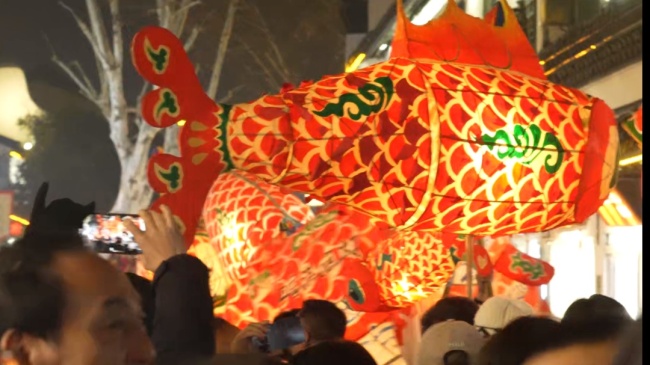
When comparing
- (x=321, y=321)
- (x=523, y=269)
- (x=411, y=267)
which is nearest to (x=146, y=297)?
(x=321, y=321)

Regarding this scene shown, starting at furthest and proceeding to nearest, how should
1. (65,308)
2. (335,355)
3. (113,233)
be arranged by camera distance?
(113,233) → (335,355) → (65,308)

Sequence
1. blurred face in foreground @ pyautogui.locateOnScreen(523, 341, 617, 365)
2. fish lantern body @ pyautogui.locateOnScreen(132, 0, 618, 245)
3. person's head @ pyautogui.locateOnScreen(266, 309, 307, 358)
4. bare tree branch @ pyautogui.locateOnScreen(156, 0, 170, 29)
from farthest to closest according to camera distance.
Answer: bare tree branch @ pyautogui.locateOnScreen(156, 0, 170, 29) < person's head @ pyautogui.locateOnScreen(266, 309, 307, 358) < fish lantern body @ pyautogui.locateOnScreen(132, 0, 618, 245) < blurred face in foreground @ pyautogui.locateOnScreen(523, 341, 617, 365)

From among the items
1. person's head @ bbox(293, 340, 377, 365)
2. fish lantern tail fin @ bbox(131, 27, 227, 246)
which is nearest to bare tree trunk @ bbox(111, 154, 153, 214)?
fish lantern tail fin @ bbox(131, 27, 227, 246)

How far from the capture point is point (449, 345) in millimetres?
3891

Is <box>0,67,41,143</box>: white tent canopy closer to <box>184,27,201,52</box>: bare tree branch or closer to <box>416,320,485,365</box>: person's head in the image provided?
<box>184,27,201,52</box>: bare tree branch

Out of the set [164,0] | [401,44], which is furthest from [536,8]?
[401,44]

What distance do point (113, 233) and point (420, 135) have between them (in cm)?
136

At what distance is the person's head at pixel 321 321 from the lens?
500 centimetres

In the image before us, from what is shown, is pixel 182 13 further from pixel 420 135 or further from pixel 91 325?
pixel 91 325

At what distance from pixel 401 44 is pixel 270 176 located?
85 cm

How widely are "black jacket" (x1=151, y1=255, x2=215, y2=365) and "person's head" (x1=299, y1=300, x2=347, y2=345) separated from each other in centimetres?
172

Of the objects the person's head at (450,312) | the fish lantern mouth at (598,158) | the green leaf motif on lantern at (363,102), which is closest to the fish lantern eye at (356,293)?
the person's head at (450,312)

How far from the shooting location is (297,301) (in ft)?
21.4

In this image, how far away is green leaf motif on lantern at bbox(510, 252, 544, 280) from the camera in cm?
779
